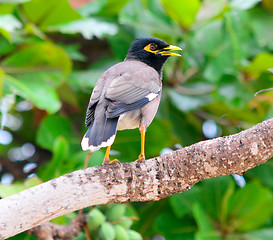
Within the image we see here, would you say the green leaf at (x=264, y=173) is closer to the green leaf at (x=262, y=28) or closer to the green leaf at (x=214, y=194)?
the green leaf at (x=214, y=194)

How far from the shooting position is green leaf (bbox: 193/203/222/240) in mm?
3135

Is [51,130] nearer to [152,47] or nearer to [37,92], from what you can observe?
[37,92]

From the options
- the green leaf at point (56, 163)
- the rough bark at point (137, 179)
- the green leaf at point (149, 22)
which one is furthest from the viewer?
the green leaf at point (149, 22)

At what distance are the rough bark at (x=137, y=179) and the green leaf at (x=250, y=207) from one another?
132 cm

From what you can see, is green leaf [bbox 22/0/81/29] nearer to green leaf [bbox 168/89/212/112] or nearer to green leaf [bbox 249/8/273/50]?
green leaf [bbox 168/89/212/112]

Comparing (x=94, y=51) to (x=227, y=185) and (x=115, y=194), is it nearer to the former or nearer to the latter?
(x=227, y=185)

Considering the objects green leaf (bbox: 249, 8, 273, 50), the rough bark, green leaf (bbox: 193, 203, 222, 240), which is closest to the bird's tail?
the rough bark

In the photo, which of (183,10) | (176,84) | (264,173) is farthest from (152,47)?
(264,173)

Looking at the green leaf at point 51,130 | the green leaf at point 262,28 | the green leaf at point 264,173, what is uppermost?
the green leaf at point 262,28

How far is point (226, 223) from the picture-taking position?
341 cm

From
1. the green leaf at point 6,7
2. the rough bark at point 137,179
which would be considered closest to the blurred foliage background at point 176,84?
the green leaf at point 6,7

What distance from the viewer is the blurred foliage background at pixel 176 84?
3.36 meters

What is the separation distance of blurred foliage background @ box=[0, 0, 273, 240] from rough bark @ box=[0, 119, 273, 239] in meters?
0.96

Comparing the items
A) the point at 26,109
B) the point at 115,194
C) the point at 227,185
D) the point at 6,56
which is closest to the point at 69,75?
the point at 6,56
